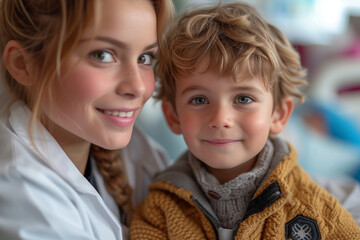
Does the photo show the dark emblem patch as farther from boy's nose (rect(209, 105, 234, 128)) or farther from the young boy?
boy's nose (rect(209, 105, 234, 128))

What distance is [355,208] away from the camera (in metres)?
1.08

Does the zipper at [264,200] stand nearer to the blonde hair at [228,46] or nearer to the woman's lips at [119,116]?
the blonde hair at [228,46]

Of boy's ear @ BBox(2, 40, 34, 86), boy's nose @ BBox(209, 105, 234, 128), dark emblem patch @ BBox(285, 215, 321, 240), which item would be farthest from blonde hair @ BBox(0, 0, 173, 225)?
dark emblem patch @ BBox(285, 215, 321, 240)

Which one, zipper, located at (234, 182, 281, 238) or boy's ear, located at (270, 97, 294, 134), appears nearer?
zipper, located at (234, 182, 281, 238)

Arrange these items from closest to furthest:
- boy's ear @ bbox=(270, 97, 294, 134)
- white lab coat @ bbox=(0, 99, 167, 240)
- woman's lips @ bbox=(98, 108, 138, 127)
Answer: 1. white lab coat @ bbox=(0, 99, 167, 240)
2. woman's lips @ bbox=(98, 108, 138, 127)
3. boy's ear @ bbox=(270, 97, 294, 134)

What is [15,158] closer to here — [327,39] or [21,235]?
[21,235]

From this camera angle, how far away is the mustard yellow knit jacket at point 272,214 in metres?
0.86

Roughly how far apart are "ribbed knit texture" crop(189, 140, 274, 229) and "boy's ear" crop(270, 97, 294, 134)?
105 mm

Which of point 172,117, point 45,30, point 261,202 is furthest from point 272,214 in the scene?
point 45,30

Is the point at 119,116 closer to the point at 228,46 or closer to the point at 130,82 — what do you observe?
the point at 130,82

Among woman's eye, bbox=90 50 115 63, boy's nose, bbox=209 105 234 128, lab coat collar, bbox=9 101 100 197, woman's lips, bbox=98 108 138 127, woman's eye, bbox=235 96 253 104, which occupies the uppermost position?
woman's eye, bbox=90 50 115 63

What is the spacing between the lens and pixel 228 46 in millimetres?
893

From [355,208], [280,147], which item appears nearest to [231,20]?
[280,147]

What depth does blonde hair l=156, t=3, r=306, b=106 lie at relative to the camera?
879mm
